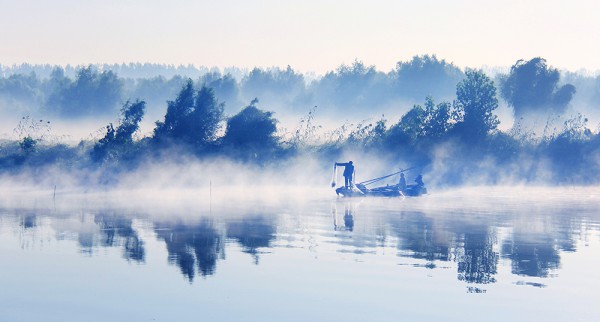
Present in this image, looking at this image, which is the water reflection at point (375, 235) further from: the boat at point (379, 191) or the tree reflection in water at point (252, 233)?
the boat at point (379, 191)

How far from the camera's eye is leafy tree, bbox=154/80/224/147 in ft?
376

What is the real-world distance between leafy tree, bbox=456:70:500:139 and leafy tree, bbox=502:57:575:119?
79.1 feet

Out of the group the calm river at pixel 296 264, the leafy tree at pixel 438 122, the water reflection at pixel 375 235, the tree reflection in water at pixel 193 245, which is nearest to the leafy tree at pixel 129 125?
the calm river at pixel 296 264

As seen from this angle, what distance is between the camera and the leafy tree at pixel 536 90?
145 meters

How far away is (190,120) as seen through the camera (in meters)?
115

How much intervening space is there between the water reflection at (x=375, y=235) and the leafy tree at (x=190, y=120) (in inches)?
1557

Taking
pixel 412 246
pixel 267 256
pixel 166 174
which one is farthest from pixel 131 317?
pixel 166 174

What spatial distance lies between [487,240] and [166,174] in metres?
62.1

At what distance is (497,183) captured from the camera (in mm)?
117938

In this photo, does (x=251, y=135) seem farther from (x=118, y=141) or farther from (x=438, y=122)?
(x=438, y=122)

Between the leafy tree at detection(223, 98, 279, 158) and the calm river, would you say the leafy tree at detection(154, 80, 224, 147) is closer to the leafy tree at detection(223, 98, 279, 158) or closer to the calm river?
the leafy tree at detection(223, 98, 279, 158)

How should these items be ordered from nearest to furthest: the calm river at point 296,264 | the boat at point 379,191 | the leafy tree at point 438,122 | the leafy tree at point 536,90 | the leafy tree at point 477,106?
the calm river at point 296,264, the boat at point 379,191, the leafy tree at point 438,122, the leafy tree at point 477,106, the leafy tree at point 536,90

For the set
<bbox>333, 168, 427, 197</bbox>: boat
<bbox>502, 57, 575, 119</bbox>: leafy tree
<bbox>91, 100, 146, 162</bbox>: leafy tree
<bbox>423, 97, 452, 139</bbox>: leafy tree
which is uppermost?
<bbox>502, 57, 575, 119</bbox>: leafy tree

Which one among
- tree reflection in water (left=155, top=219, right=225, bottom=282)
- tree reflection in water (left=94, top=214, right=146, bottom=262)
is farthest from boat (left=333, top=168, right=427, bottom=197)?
tree reflection in water (left=155, top=219, right=225, bottom=282)
